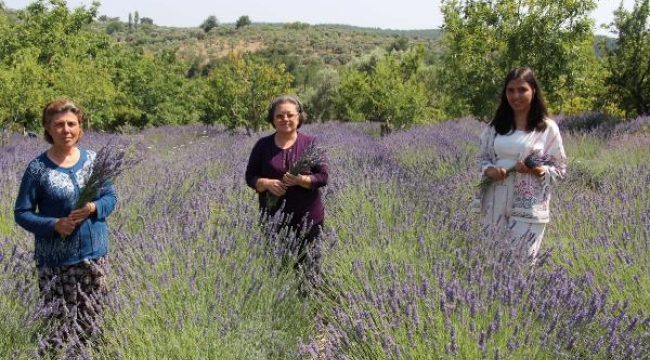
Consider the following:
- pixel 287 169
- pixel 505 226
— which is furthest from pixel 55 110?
pixel 505 226

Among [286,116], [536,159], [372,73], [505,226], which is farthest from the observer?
[372,73]

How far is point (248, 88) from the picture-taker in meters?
14.9

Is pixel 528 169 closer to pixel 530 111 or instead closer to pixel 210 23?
pixel 530 111

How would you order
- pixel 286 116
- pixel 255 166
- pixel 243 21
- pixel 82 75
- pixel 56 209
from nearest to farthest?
pixel 56 209 < pixel 286 116 < pixel 255 166 < pixel 82 75 < pixel 243 21

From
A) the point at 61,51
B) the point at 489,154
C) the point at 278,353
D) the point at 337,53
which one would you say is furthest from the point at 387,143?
the point at 337,53

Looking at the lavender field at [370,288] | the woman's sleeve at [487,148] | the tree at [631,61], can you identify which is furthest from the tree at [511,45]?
the woman's sleeve at [487,148]

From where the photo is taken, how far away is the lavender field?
6.10 feet

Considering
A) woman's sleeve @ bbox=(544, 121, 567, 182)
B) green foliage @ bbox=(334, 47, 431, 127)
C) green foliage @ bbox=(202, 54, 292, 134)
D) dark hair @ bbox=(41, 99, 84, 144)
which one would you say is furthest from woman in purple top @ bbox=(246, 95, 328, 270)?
green foliage @ bbox=(202, 54, 292, 134)

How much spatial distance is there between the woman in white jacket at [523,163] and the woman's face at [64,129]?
1991 millimetres

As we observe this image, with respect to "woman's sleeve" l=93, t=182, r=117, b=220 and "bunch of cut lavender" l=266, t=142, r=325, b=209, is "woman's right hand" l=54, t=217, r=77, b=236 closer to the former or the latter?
"woman's sleeve" l=93, t=182, r=117, b=220

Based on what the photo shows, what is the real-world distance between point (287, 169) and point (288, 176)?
6.5 inches

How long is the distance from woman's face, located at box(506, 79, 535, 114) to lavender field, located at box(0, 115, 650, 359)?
67 centimetres

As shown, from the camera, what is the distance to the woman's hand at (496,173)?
2889 mm

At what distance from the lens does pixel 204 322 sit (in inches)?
81.8
